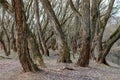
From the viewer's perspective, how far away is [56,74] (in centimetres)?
1129

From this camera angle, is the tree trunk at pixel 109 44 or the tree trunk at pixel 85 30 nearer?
the tree trunk at pixel 85 30

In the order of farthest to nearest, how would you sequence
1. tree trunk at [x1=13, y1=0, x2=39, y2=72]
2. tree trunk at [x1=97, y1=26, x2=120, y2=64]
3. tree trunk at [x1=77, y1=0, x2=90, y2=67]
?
tree trunk at [x1=97, y1=26, x2=120, y2=64] → tree trunk at [x1=77, y1=0, x2=90, y2=67] → tree trunk at [x1=13, y1=0, x2=39, y2=72]

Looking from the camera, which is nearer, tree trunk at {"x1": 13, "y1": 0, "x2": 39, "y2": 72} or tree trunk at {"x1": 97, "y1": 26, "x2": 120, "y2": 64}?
tree trunk at {"x1": 13, "y1": 0, "x2": 39, "y2": 72}

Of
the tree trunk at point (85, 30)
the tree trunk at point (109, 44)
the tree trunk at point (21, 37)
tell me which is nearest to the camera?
the tree trunk at point (21, 37)

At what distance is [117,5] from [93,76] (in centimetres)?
1899

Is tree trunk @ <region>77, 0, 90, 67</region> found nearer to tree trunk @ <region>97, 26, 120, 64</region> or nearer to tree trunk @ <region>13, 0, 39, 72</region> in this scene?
tree trunk @ <region>13, 0, 39, 72</region>

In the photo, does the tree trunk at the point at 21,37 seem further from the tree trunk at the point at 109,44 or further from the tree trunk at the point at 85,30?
the tree trunk at the point at 109,44

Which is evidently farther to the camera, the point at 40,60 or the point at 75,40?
the point at 75,40

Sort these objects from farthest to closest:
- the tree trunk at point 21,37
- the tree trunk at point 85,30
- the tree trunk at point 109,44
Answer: the tree trunk at point 109,44, the tree trunk at point 85,30, the tree trunk at point 21,37

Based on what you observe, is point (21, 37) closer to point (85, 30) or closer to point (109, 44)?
point (85, 30)

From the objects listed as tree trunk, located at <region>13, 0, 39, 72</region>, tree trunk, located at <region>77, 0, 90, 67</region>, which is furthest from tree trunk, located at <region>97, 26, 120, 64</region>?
tree trunk, located at <region>13, 0, 39, 72</region>

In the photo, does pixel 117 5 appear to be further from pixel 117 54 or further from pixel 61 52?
pixel 61 52

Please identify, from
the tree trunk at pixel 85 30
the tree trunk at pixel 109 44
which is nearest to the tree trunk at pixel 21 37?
the tree trunk at pixel 85 30

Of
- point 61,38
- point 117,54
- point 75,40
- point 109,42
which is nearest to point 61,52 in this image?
point 61,38
